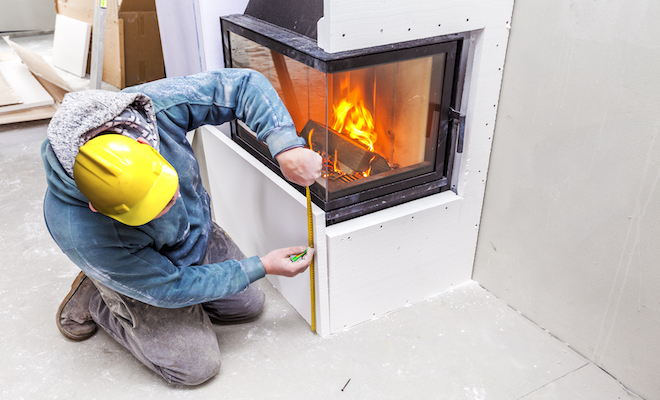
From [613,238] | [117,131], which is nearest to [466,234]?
[613,238]

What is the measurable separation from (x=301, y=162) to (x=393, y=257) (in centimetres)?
60

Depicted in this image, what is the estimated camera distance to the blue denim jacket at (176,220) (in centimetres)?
133

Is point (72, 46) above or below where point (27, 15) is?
above

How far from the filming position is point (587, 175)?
1542 mm

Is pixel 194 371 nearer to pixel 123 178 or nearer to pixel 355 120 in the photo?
pixel 123 178

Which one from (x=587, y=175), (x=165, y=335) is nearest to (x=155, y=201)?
(x=165, y=335)

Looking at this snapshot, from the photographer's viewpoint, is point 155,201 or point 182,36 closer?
point 155,201

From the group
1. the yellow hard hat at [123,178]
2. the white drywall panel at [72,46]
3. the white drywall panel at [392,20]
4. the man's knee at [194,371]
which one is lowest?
the man's knee at [194,371]

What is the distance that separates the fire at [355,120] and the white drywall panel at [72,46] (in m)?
2.78

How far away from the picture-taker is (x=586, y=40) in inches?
56.2

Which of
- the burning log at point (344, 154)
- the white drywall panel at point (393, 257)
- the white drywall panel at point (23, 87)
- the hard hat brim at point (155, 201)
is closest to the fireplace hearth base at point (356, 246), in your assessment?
the white drywall panel at point (393, 257)

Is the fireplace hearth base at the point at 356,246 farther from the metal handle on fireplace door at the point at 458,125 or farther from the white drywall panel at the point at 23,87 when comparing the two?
the white drywall panel at the point at 23,87

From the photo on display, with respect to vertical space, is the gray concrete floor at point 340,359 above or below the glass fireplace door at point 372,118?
below

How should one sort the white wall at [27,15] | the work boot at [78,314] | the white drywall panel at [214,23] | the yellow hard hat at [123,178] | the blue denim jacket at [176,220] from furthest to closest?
the white wall at [27,15], the white drywall panel at [214,23], the work boot at [78,314], the blue denim jacket at [176,220], the yellow hard hat at [123,178]
